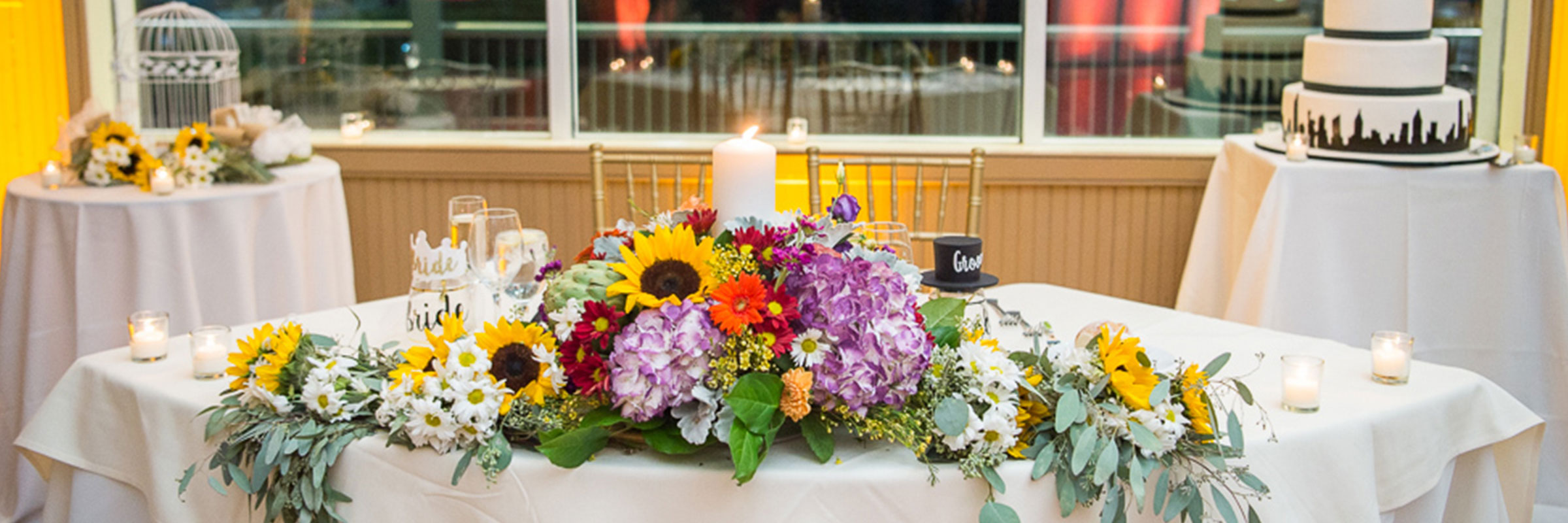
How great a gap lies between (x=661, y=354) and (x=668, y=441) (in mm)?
120

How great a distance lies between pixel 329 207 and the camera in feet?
11.5

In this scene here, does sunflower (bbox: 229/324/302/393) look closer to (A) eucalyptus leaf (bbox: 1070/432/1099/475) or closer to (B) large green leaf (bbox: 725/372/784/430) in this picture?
(B) large green leaf (bbox: 725/372/784/430)

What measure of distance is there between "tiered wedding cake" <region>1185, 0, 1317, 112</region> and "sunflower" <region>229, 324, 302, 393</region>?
3.17m

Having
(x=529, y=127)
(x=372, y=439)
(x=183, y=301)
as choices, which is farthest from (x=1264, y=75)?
(x=372, y=439)

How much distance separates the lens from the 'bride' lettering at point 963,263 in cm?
169

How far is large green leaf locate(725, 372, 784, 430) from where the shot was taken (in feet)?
4.22

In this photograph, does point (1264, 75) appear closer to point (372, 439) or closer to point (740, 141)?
point (740, 141)

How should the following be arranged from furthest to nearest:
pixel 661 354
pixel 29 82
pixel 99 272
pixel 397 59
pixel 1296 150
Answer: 1. pixel 397 59
2. pixel 29 82
3. pixel 1296 150
4. pixel 99 272
5. pixel 661 354

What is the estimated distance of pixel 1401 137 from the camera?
3123 millimetres

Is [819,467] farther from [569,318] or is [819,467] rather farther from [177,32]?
[177,32]

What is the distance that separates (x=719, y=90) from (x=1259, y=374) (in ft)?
8.74

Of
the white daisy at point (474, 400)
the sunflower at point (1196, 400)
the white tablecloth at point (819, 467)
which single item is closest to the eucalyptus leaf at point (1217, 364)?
the sunflower at point (1196, 400)

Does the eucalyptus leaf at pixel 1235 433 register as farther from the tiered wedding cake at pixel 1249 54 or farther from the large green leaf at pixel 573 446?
the tiered wedding cake at pixel 1249 54

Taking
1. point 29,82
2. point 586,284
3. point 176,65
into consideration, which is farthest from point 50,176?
point 586,284
